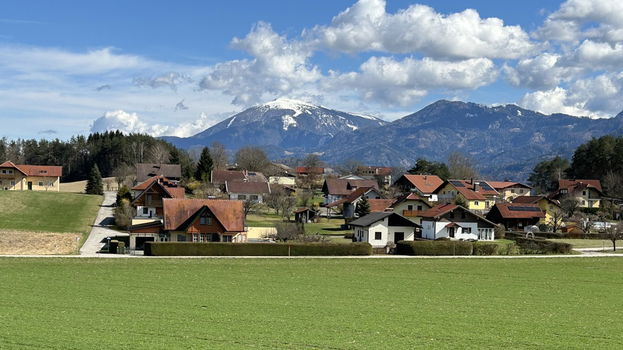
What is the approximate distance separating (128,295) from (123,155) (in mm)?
137719

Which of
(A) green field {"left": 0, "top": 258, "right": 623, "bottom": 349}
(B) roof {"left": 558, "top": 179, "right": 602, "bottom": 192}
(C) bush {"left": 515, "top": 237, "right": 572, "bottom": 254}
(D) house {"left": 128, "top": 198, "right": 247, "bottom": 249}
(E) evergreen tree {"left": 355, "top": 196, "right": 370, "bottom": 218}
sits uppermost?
(B) roof {"left": 558, "top": 179, "right": 602, "bottom": 192}

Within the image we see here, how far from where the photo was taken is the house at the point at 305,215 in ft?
300

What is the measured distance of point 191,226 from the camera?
5966 centimetres

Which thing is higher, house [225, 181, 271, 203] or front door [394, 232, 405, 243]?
house [225, 181, 271, 203]

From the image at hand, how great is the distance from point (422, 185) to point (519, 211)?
28184 mm

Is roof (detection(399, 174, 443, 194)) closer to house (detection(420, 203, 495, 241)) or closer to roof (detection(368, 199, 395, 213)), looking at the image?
roof (detection(368, 199, 395, 213))

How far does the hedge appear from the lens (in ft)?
164

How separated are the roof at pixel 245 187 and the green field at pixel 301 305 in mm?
68159

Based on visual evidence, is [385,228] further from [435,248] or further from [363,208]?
[363,208]

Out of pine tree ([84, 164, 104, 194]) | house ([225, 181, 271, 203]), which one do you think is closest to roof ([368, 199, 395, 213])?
house ([225, 181, 271, 203])

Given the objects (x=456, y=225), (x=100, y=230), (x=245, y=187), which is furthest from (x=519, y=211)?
(x=100, y=230)

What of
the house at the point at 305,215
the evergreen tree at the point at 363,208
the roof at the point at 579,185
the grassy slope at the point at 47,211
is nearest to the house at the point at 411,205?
the evergreen tree at the point at 363,208

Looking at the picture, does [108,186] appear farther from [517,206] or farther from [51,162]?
[517,206]

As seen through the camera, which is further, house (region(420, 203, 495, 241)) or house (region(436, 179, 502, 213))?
house (region(436, 179, 502, 213))
